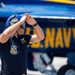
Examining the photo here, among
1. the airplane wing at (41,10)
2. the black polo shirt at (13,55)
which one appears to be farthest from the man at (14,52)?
the airplane wing at (41,10)

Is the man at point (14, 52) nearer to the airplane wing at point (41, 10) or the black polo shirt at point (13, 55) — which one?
the black polo shirt at point (13, 55)

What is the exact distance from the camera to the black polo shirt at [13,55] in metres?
5.05

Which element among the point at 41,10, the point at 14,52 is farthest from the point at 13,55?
the point at 41,10

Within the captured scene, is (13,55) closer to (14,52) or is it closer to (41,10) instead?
(14,52)

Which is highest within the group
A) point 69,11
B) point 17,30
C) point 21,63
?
point 69,11

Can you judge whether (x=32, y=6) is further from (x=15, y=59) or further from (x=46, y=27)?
(x=15, y=59)

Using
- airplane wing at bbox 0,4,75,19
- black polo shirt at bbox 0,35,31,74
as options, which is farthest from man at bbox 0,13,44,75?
airplane wing at bbox 0,4,75,19

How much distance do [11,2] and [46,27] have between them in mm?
1090

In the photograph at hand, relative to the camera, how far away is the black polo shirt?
16.6ft

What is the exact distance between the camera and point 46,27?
915 centimetres

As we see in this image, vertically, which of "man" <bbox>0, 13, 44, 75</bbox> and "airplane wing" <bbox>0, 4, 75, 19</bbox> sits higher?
"airplane wing" <bbox>0, 4, 75, 19</bbox>

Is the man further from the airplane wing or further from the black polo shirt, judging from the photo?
the airplane wing

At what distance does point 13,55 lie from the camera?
5.05 metres

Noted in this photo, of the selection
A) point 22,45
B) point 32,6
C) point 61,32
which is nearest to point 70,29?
point 61,32
